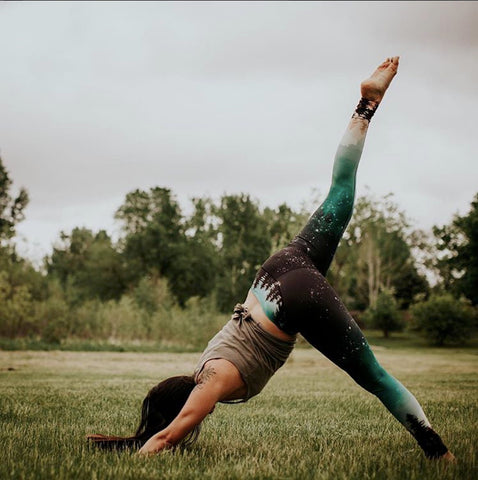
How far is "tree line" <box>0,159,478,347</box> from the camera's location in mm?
35656

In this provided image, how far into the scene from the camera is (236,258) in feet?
186

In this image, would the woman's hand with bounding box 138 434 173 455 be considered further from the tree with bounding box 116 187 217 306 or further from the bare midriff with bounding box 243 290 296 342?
the tree with bounding box 116 187 217 306

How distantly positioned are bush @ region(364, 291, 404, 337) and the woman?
4199 centimetres

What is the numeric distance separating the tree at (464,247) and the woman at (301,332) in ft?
114

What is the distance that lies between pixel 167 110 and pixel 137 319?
1034cm

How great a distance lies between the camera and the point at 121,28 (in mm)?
10977

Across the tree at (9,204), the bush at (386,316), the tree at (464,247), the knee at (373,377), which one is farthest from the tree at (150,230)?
the knee at (373,377)

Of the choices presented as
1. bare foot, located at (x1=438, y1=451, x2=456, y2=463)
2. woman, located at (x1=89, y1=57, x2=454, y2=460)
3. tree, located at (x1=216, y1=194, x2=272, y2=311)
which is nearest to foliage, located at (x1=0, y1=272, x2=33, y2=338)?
A: woman, located at (x1=89, y1=57, x2=454, y2=460)

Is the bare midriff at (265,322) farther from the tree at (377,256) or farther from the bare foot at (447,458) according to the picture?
the tree at (377,256)

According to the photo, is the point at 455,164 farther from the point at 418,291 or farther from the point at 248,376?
the point at 418,291

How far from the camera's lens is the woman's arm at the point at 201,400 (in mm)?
2893

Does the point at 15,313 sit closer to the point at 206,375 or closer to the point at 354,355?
the point at 206,375

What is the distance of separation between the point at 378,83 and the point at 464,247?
37593 mm

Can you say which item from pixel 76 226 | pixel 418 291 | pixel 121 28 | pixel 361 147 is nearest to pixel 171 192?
pixel 76 226
